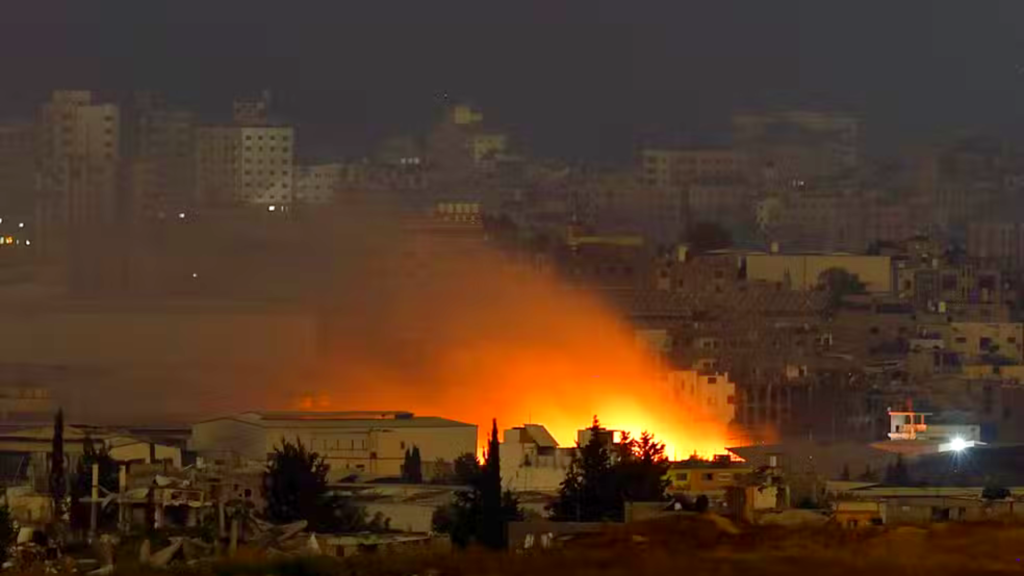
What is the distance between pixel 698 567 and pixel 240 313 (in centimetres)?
1139

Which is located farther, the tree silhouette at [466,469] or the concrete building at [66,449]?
the concrete building at [66,449]

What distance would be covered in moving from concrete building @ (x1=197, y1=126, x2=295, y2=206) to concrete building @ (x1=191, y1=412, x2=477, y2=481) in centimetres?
330

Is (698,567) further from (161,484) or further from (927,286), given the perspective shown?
(927,286)

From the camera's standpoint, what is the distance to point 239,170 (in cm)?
1853

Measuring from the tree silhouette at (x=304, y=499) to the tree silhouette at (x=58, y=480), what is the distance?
661mm

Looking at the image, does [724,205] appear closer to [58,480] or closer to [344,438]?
[344,438]

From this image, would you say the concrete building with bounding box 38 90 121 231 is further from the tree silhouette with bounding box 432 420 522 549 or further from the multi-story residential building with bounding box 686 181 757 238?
the tree silhouette with bounding box 432 420 522 549

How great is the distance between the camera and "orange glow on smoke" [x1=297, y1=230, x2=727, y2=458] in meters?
16.5

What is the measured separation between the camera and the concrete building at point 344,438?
14.0 meters

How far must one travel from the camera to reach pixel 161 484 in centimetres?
1152

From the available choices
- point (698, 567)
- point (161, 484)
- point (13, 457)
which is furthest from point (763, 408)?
point (698, 567)

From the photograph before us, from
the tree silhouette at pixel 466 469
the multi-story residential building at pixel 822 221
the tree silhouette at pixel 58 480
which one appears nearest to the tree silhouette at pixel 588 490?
the tree silhouette at pixel 466 469

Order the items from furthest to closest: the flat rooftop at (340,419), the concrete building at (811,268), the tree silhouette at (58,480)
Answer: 1. the concrete building at (811,268)
2. the flat rooftop at (340,419)
3. the tree silhouette at (58,480)

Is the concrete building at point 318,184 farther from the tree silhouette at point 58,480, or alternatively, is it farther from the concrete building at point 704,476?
the tree silhouette at point 58,480
